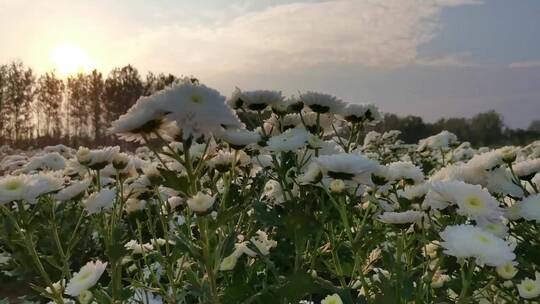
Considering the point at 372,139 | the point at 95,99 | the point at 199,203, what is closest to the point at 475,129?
the point at 95,99

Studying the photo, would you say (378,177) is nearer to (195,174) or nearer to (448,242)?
(448,242)

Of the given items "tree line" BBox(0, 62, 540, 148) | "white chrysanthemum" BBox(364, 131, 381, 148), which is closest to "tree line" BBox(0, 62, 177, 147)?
"tree line" BBox(0, 62, 540, 148)

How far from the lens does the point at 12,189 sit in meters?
2.41

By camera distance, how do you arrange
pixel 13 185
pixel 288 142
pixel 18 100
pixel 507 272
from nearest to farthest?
pixel 507 272, pixel 288 142, pixel 13 185, pixel 18 100

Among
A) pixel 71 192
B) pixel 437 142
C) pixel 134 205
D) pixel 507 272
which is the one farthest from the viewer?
pixel 437 142

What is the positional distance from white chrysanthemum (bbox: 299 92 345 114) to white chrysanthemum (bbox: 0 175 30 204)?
1184 millimetres

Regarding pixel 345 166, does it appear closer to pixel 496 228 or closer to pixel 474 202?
pixel 474 202

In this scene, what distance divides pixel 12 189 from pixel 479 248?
1.74 meters

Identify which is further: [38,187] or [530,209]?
[38,187]

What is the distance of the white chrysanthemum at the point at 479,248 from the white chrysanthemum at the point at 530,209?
31 centimetres

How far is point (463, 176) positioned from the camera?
2.35 meters

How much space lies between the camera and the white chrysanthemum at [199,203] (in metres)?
1.87

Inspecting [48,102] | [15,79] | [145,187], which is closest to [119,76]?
[48,102]

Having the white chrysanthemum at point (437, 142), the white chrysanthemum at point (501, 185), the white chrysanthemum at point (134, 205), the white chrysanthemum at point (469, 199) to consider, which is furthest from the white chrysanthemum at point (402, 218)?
the white chrysanthemum at point (437, 142)
